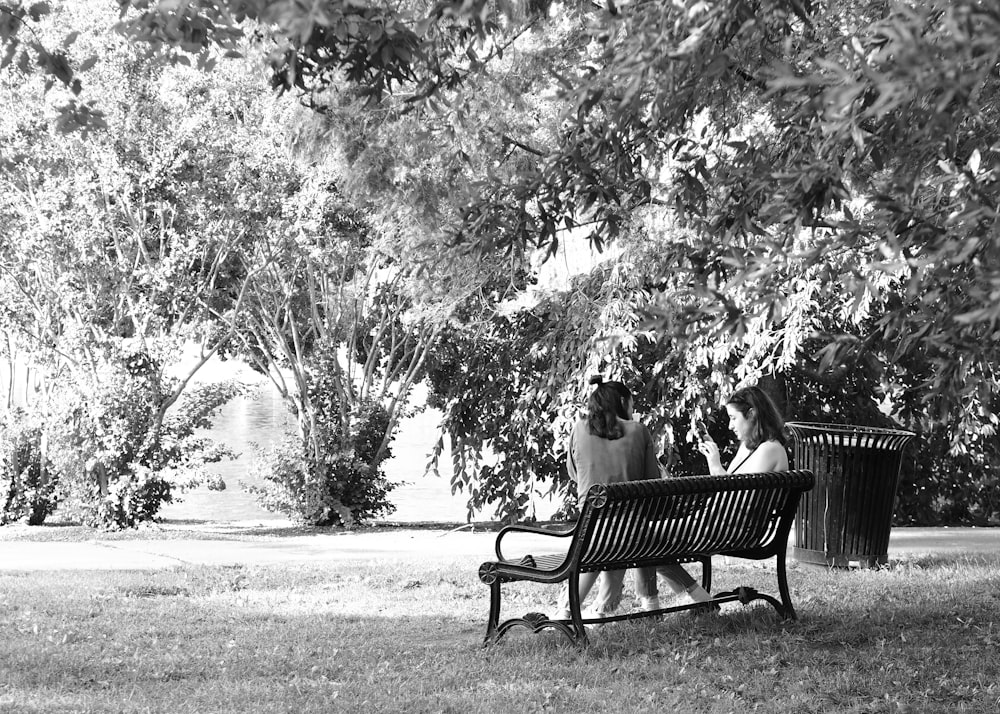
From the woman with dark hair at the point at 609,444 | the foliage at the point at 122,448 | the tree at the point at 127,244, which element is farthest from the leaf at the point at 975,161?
the foliage at the point at 122,448

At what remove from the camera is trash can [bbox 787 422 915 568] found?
8.13m

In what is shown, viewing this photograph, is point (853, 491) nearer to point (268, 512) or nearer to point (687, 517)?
point (687, 517)

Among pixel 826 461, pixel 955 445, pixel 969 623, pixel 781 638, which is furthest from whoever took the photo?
pixel 955 445

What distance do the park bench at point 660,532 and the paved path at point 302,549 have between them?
3039mm

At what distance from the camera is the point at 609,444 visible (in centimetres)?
621

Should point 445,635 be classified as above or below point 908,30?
below

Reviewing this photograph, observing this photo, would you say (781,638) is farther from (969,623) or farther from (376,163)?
(376,163)

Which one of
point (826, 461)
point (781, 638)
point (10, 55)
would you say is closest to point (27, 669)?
point (10, 55)

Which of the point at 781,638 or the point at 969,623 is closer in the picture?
the point at 781,638

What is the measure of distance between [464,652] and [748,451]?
1.97 metres

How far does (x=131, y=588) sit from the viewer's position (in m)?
7.66

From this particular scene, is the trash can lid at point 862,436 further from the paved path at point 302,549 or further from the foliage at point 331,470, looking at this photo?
the foliage at point 331,470

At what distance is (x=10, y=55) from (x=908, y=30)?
3.14 metres

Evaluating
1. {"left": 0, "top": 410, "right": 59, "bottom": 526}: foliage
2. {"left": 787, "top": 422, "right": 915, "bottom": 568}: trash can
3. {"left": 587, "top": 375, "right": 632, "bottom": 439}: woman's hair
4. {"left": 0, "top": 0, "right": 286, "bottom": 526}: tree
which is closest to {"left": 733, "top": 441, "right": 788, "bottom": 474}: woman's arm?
{"left": 587, "top": 375, "right": 632, "bottom": 439}: woman's hair
